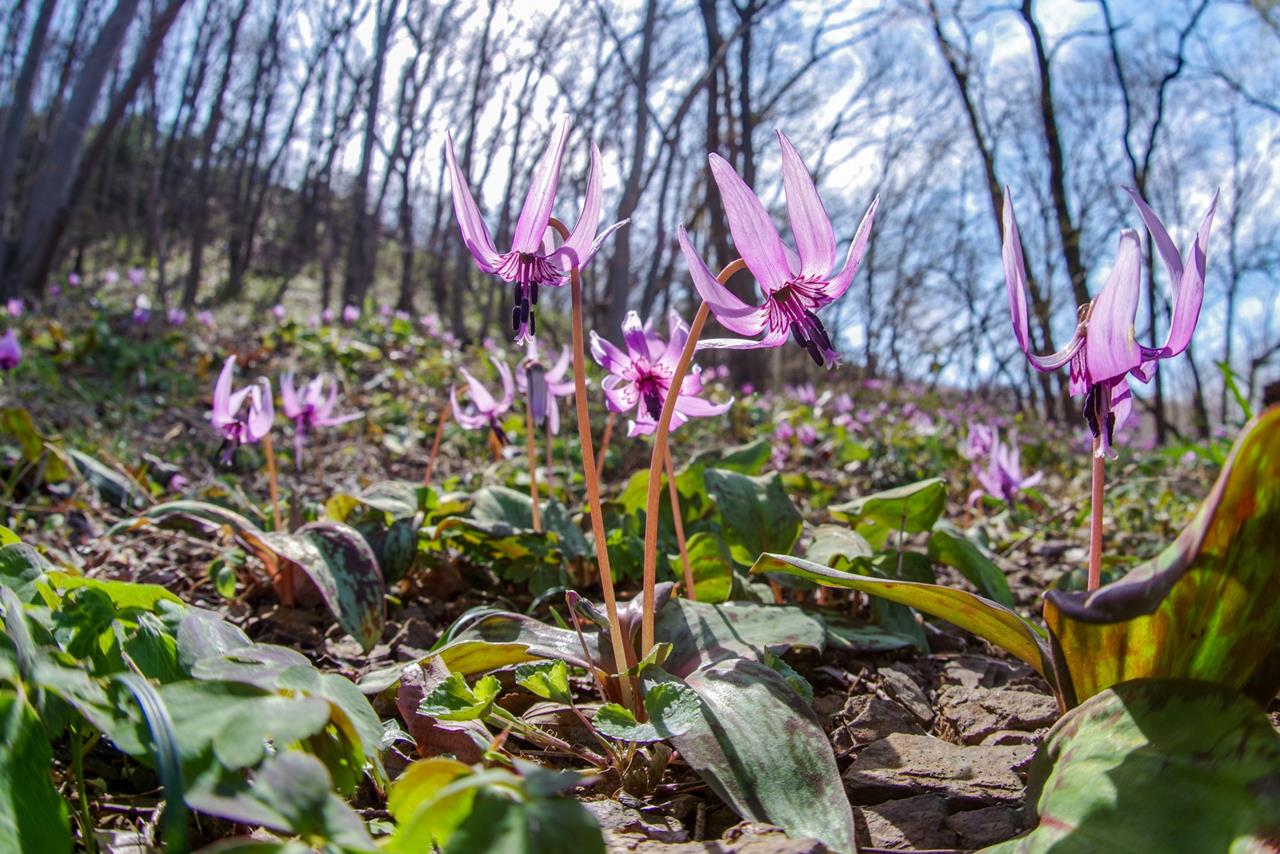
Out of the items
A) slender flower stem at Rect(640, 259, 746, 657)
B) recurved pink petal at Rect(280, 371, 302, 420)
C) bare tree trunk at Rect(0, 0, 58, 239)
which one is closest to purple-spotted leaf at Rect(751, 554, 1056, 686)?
slender flower stem at Rect(640, 259, 746, 657)

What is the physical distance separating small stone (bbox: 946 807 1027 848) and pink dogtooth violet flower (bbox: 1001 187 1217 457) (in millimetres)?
452

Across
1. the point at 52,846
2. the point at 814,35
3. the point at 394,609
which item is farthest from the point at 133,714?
the point at 814,35

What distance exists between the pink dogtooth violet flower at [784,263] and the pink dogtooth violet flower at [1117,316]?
198 mm

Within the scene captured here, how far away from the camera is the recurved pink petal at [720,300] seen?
3.11 feet

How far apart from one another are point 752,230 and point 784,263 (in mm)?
63

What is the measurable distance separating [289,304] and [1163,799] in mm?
20301

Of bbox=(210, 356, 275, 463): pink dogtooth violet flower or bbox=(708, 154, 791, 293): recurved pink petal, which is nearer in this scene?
bbox=(708, 154, 791, 293): recurved pink petal

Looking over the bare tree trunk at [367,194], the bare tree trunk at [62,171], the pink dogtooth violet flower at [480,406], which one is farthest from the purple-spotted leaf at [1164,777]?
the bare tree trunk at [367,194]

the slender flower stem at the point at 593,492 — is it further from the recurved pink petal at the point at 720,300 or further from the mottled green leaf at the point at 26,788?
the mottled green leaf at the point at 26,788

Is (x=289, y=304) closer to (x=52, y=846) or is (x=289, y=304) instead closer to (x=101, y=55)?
(x=101, y=55)

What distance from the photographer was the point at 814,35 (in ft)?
39.8

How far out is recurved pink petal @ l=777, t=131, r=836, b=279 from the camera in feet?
3.11

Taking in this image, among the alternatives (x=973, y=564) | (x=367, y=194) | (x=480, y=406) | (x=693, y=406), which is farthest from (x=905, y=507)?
(x=367, y=194)

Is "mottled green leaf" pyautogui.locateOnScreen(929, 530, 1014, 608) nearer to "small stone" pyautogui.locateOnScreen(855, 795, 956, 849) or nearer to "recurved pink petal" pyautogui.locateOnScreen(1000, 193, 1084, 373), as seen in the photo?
"small stone" pyautogui.locateOnScreen(855, 795, 956, 849)
